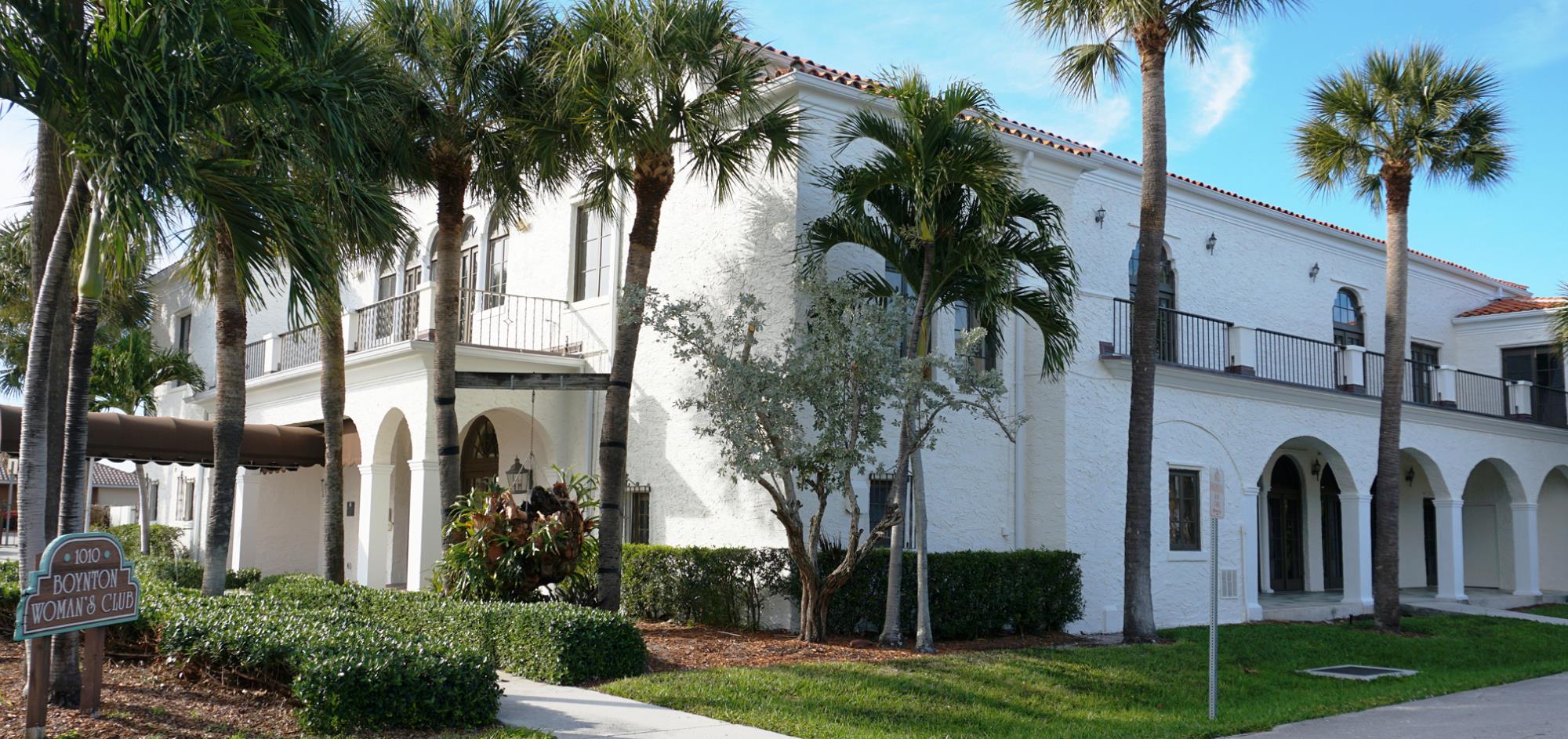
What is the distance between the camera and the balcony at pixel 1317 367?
18.6 meters

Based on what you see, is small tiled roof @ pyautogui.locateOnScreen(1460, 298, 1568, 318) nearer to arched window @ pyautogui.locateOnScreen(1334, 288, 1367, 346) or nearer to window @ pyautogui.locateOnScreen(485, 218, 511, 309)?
arched window @ pyautogui.locateOnScreen(1334, 288, 1367, 346)

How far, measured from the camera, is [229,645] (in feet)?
30.9

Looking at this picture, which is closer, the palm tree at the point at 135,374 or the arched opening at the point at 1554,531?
the palm tree at the point at 135,374

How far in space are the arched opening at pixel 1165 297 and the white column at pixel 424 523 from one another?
10653 millimetres

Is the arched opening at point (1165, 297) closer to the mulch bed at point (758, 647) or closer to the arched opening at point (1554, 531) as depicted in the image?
the mulch bed at point (758, 647)

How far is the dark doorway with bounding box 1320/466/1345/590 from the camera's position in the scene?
24.0m

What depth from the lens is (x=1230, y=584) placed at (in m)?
17.6

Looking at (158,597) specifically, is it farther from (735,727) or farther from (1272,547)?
(1272,547)

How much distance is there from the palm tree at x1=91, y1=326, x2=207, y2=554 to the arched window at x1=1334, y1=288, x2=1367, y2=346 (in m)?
23.2

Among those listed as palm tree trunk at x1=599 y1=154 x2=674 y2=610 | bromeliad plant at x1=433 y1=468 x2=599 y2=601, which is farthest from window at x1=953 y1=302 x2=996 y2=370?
bromeliad plant at x1=433 y1=468 x2=599 y2=601

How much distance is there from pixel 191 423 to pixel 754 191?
11151mm

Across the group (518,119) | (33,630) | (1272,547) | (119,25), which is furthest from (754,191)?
(1272,547)

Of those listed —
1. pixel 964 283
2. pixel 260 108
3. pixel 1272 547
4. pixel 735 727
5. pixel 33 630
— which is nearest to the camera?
A: pixel 33 630

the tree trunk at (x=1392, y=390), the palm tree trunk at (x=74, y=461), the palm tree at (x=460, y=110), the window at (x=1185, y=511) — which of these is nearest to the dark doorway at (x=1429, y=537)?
the tree trunk at (x=1392, y=390)
